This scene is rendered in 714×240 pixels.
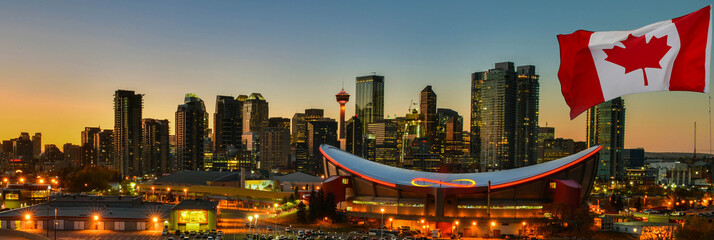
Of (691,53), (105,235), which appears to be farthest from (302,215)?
(691,53)

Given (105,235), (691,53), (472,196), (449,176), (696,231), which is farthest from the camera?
(449,176)

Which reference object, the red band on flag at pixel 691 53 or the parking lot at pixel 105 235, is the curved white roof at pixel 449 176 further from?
the red band on flag at pixel 691 53

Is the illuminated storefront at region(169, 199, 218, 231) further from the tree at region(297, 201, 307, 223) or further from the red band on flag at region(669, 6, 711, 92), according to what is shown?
the red band on flag at region(669, 6, 711, 92)

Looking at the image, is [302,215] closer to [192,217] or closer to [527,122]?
[192,217]

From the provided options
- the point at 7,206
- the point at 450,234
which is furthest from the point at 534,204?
the point at 7,206

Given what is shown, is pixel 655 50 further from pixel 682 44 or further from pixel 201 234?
pixel 201 234

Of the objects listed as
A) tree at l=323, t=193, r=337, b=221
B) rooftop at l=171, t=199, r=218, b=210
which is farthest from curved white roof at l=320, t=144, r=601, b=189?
rooftop at l=171, t=199, r=218, b=210

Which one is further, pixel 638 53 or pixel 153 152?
pixel 153 152
